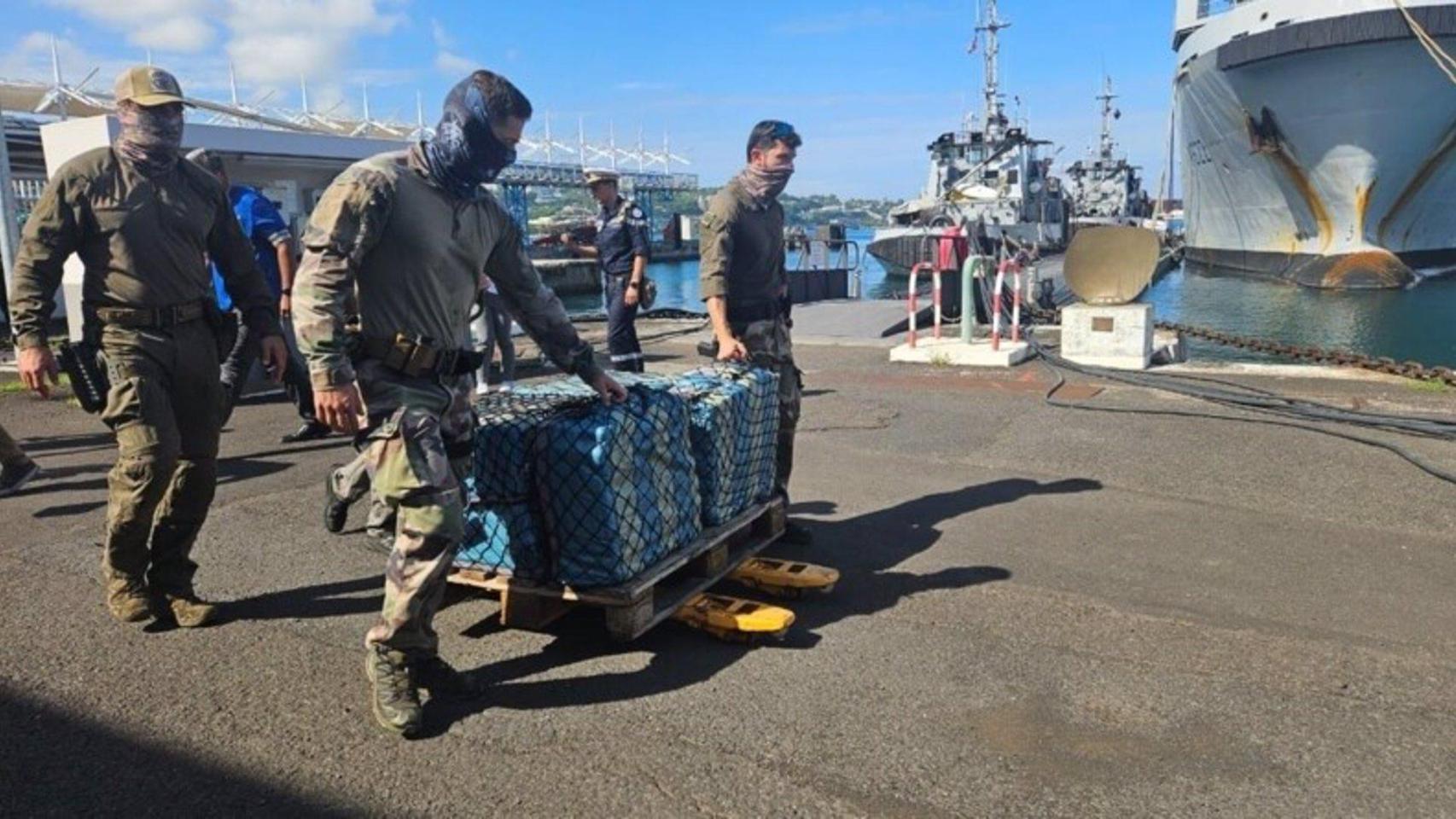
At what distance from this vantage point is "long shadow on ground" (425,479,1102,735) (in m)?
3.38

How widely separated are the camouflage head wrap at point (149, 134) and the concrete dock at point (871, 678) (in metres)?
1.90

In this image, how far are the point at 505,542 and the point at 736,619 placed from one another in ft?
3.08

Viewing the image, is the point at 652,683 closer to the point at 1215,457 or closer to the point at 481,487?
the point at 481,487

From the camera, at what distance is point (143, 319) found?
3.85 meters

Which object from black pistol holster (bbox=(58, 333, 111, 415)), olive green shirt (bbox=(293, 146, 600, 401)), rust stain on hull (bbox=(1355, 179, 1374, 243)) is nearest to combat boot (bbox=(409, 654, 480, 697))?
olive green shirt (bbox=(293, 146, 600, 401))

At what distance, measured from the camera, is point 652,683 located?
346cm

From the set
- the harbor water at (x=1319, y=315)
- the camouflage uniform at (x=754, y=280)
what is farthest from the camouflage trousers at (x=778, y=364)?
the harbor water at (x=1319, y=315)

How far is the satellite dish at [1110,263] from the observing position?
11.2 m

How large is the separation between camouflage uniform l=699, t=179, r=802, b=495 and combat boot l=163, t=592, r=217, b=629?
2577 millimetres

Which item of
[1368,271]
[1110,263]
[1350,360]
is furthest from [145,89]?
[1368,271]

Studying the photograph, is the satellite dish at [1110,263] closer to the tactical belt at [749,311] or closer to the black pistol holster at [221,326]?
the tactical belt at [749,311]

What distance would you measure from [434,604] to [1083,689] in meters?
2.26

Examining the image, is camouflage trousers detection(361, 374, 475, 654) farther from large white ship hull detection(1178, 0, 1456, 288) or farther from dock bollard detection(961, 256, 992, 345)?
large white ship hull detection(1178, 0, 1456, 288)

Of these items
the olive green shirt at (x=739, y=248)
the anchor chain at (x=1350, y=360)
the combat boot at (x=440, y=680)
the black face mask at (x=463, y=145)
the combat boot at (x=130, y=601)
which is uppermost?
the black face mask at (x=463, y=145)
